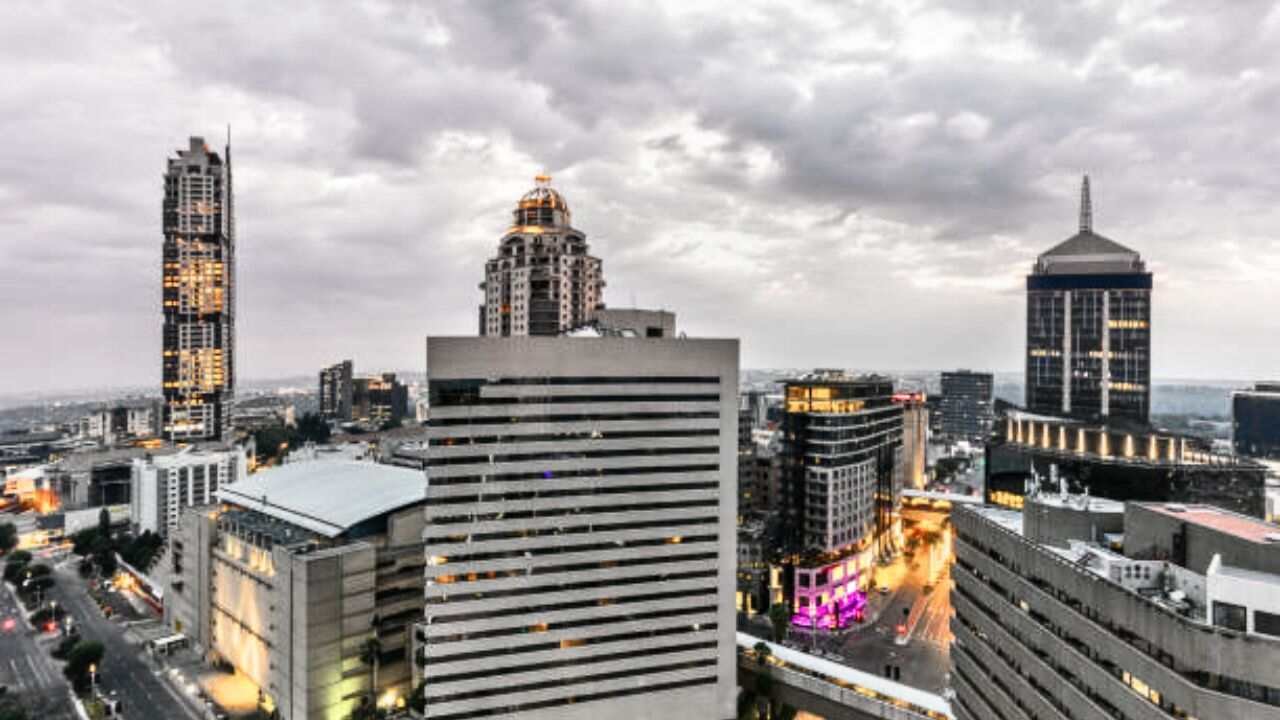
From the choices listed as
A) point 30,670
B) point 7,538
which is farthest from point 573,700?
point 7,538

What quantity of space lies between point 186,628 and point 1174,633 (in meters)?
149

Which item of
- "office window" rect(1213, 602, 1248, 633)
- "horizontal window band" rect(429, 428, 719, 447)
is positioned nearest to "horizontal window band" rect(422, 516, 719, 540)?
"horizontal window band" rect(429, 428, 719, 447)

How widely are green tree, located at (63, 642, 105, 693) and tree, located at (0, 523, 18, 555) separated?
→ 11379cm

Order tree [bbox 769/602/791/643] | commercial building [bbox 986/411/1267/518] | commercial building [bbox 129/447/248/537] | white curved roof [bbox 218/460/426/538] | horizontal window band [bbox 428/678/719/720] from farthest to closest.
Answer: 1. commercial building [bbox 129/447/248/537]
2. commercial building [bbox 986/411/1267/518]
3. tree [bbox 769/602/791/643]
4. white curved roof [bbox 218/460/426/538]
5. horizontal window band [bbox 428/678/719/720]

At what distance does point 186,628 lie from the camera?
419 feet

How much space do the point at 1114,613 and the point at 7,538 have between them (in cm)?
24831

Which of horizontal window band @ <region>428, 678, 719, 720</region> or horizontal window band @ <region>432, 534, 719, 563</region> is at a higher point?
horizontal window band @ <region>432, 534, 719, 563</region>

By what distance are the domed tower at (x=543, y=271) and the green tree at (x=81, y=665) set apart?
100761 mm

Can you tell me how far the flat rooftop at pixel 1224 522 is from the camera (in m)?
39.6

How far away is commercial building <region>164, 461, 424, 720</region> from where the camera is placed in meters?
94.0

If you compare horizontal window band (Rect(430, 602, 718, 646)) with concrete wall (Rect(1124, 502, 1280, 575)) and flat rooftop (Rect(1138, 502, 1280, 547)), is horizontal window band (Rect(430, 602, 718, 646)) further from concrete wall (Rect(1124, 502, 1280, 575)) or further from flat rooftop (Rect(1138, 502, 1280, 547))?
flat rooftop (Rect(1138, 502, 1280, 547))

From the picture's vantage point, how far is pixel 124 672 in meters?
115

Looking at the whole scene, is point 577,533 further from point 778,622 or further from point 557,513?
point 778,622

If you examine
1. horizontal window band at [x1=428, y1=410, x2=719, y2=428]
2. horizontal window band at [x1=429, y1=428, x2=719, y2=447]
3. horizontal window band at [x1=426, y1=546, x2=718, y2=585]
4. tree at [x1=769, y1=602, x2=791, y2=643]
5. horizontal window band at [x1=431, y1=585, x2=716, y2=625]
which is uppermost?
horizontal window band at [x1=428, y1=410, x2=719, y2=428]
